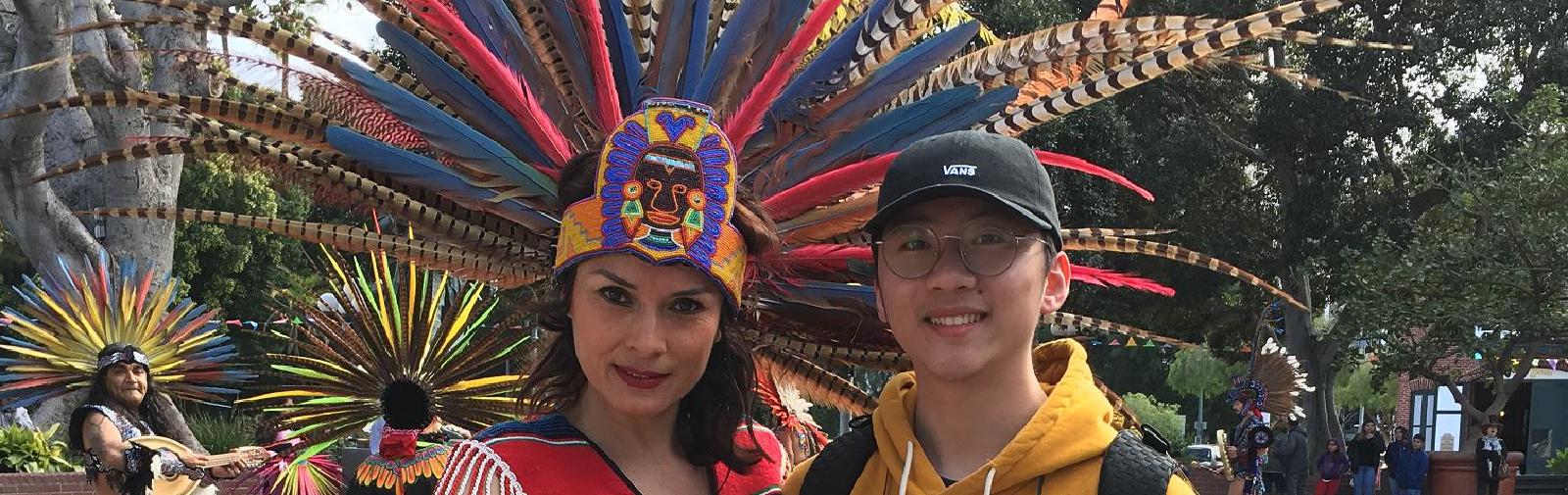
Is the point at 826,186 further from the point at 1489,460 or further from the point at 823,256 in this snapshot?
the point at 1489,460

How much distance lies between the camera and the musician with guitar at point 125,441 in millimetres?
8516

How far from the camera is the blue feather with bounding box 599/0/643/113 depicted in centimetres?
342

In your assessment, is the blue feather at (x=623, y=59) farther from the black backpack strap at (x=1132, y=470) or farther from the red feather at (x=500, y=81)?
the black backpack strap at (x=1132, y=470)

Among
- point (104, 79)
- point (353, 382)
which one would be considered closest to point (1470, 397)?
point (104, 79)

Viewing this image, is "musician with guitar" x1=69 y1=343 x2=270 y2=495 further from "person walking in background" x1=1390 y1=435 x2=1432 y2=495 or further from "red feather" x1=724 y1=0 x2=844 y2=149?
"person walking in background" x1=1390 y1=435 x2=1432 y2=495

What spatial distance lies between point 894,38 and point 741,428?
1.03 metres

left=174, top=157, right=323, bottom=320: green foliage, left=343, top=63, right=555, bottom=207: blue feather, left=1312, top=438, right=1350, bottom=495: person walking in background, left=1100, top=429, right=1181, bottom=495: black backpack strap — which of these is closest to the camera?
left=1100, top=429, right=1181, bottom=495: black backpack strap

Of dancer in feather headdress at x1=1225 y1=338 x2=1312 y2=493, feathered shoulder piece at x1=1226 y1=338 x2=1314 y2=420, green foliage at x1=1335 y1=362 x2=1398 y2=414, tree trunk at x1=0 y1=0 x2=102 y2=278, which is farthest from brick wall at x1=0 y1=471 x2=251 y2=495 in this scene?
green foliage at x1=1335 y1=362 x2=1398 y2=414

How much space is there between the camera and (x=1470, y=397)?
102ft

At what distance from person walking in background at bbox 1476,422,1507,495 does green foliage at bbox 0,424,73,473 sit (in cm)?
1614

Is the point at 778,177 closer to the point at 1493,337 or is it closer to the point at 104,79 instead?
the point at 104,79

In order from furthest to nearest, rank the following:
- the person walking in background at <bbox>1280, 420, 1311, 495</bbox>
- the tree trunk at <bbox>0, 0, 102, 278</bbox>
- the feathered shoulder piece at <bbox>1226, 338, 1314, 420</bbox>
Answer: the person walking in background at <bbox>1280, 420, 1311, 495</bbox> < the tree trunk at <bbox>0, 0, 102, 278</bbox> < the feathered shoulder piece at <bbox>1226, 338, 1314, 420</bbox>

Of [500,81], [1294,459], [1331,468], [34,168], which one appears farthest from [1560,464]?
[500,81]

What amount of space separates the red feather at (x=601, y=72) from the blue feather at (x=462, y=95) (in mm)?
163
